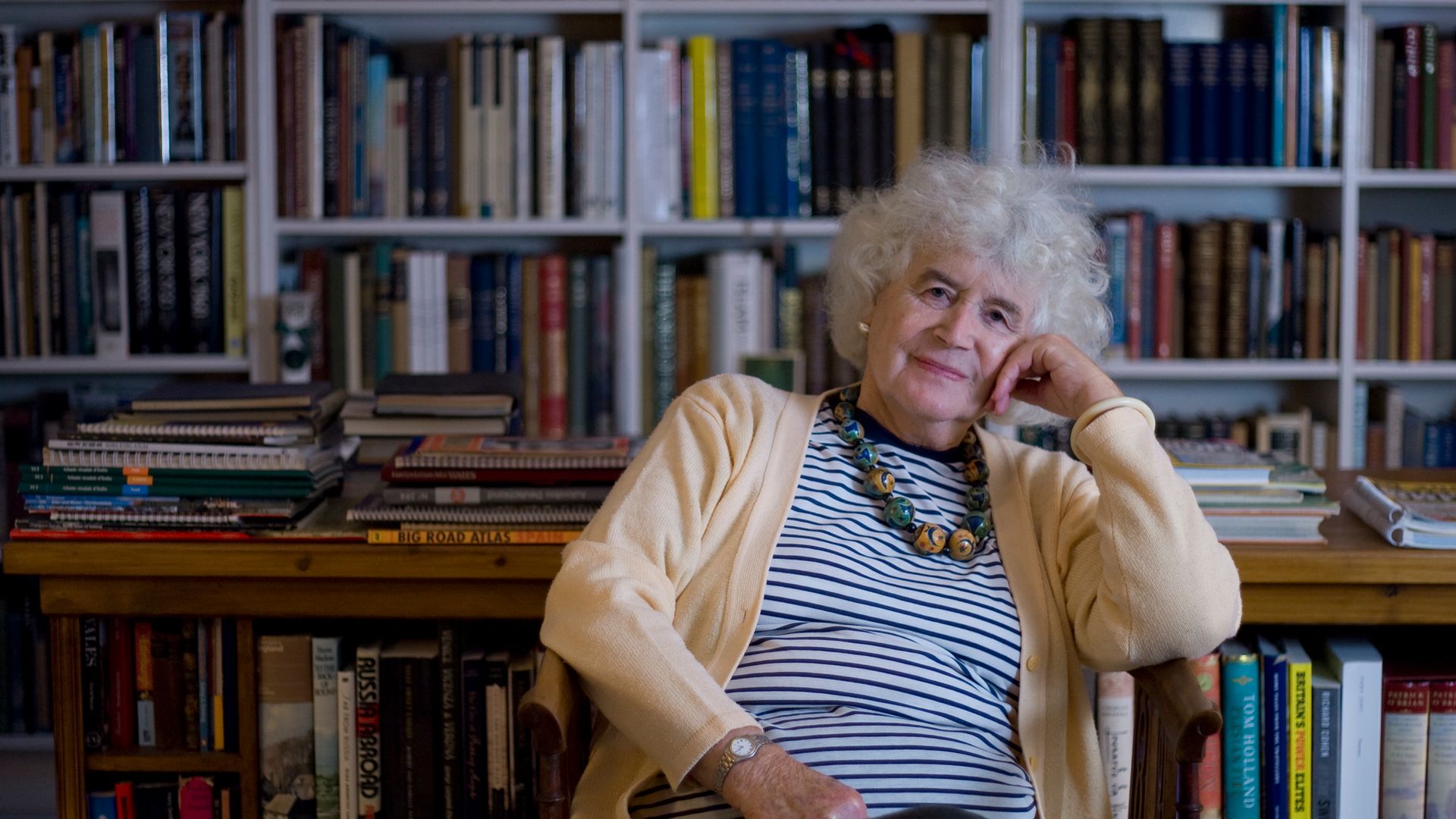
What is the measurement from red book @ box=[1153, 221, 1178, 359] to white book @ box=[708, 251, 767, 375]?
826mm

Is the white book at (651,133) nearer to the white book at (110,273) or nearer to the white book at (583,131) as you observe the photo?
the white book at (583,131)

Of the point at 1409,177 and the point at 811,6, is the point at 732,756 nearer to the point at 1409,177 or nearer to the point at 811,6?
the point at 811,6

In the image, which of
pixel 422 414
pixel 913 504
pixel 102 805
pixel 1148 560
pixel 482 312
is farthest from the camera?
pixel 482 312

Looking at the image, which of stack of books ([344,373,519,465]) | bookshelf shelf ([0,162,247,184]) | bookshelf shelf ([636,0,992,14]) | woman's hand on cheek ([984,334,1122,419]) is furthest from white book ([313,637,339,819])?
bookshelf shelf ([636,0,992,14])

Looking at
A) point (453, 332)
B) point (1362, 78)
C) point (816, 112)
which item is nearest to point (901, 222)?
point (816, 112)

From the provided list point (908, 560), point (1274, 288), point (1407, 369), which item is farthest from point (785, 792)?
point (1407, 369)

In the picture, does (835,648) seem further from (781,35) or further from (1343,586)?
(781,35)

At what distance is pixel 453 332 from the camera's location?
296 cm

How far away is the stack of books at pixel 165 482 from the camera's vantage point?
5.51 feet

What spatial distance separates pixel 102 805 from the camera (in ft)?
5.80

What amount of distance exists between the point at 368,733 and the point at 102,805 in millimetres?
352

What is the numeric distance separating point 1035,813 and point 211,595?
98 cm

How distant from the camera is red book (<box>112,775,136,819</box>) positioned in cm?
177

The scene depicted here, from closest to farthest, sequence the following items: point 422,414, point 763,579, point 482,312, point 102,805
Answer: point 763,579 < point 102,805 < point 422,414 < point 482,312
